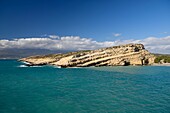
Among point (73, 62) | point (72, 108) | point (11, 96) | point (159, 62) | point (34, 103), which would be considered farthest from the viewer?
point (159, 62)

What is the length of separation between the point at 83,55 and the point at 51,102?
93.8 meters

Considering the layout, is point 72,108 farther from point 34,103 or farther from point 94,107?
point 34,103

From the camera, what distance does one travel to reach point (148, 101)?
29.8 meters

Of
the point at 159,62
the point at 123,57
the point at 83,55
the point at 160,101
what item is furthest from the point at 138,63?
the point at 160,101

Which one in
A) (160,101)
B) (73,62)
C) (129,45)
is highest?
(129,45)

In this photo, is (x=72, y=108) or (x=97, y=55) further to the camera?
(x=97, y=55)

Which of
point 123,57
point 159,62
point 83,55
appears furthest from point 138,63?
point 83,55

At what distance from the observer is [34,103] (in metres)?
28.6

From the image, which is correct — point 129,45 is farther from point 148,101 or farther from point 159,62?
point 148,101

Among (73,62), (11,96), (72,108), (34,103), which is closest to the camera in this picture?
(72,108)

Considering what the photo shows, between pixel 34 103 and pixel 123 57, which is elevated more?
pixel 123 57

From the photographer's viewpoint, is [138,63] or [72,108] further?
[138,63]

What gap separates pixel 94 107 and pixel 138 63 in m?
102

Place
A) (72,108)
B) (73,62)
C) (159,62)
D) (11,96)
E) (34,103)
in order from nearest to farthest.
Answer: (72,108), (34,103), (11,96), (73,62), (159,62)
